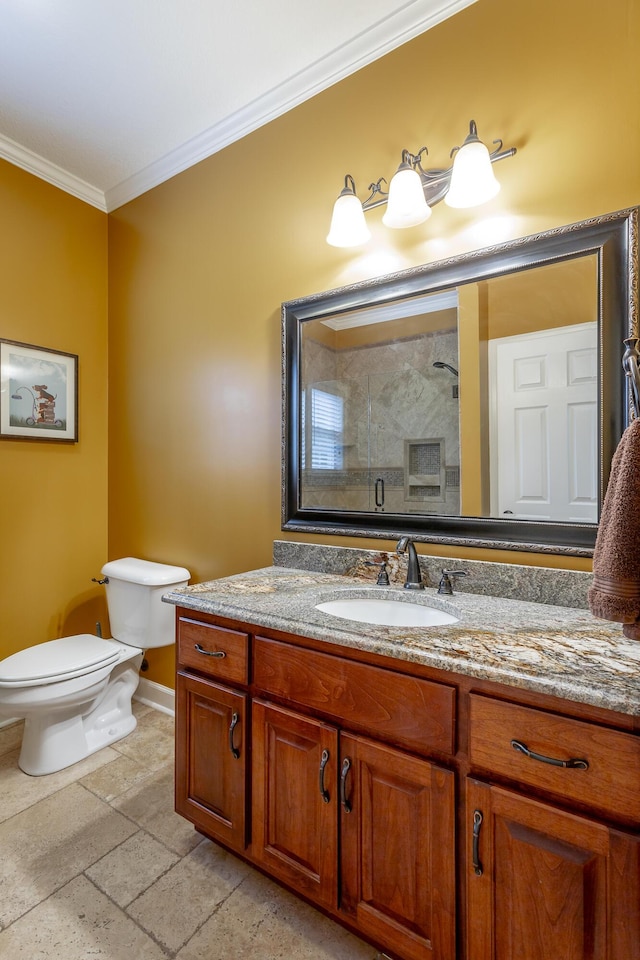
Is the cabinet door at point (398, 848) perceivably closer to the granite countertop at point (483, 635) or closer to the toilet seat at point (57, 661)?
the granite countertop at point (483, 635)

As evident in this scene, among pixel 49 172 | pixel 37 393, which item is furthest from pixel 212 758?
pixel 49 172

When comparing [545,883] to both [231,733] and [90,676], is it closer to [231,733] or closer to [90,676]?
[231,733]

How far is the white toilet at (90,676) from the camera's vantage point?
1744 mm

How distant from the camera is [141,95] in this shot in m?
1.88

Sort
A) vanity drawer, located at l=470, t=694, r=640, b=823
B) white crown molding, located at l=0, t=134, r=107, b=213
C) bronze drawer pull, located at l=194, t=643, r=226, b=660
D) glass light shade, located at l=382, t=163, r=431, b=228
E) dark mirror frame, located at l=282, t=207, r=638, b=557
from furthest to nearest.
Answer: white crown molding, located at l=0, t=134, r=107, b=213 → glass light shade, located at l=382, t=163, r=431, b=228 → bronze drawer pull, located at l=194, t=643, r=226, b=660 → dark mirror frame, located at l=282, t=207, r=638, b=557 → vanity drawer, located at l=470, t=694, r=640, b=823

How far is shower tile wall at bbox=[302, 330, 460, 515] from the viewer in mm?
1493

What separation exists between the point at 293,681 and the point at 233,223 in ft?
6.28

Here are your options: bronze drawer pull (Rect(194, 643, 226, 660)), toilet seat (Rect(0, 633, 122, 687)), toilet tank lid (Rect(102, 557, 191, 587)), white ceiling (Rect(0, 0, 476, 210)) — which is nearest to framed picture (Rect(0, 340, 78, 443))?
toilet tank lid (Rect(102, 557, 191, 587))

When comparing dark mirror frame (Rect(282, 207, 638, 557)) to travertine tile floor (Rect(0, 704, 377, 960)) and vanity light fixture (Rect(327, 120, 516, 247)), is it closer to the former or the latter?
vanity light fixture (Rect(327, 120, 516, 247))

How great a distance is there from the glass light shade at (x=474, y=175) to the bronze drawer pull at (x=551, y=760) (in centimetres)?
140

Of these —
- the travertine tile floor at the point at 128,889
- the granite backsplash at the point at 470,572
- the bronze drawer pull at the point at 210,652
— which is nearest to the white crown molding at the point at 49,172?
the granite backsplash at the point at 470,572

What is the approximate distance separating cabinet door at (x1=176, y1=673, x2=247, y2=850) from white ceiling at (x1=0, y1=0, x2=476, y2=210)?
2189mm

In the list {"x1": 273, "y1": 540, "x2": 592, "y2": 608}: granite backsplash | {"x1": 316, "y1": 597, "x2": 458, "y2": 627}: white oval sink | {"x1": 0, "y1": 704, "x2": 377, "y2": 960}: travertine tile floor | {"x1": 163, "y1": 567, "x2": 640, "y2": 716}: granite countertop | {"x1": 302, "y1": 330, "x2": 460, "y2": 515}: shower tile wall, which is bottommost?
{"x1": 0, "y1": 704, "x2": 377, "y2": 960}: travertine tile floor

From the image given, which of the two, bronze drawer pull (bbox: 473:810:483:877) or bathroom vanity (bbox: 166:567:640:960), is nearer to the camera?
bathroom vanity (bbox: 166:567:640:960)
